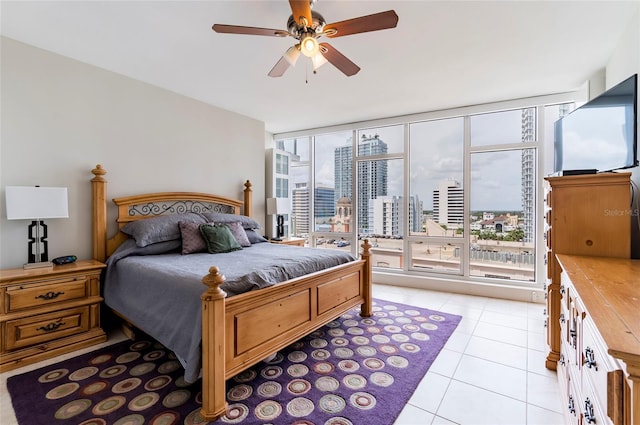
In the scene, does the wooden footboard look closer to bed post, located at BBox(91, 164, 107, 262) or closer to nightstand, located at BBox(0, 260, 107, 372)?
nightstand, located at BBox(0, 260, 107, 372)

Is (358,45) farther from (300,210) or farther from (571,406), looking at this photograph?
(300,210)

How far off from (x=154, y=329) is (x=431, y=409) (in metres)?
1.94

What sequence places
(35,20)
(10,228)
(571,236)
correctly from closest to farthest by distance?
(571,236) → (35,20) → (10,228)

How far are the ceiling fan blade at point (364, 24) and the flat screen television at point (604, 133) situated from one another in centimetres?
169

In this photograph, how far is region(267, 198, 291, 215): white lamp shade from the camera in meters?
4.76

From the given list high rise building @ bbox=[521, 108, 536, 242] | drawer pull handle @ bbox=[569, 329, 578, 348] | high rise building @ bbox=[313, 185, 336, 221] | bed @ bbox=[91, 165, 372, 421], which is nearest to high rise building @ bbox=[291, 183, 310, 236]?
high rise building @ bbox=[313, 185, 336, 221]

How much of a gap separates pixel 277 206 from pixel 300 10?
3.23 m

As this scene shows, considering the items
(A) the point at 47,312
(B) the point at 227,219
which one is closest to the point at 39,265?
(A) the point at 47,312

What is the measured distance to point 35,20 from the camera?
229 centimetres

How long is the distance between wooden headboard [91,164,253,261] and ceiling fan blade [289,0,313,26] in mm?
2510

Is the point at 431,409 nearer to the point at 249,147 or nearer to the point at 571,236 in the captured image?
the point at 571,236

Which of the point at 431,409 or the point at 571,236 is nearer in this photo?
the point at 431,409

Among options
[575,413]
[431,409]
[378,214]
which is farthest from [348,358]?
[378,214]

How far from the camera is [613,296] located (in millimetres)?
1113
